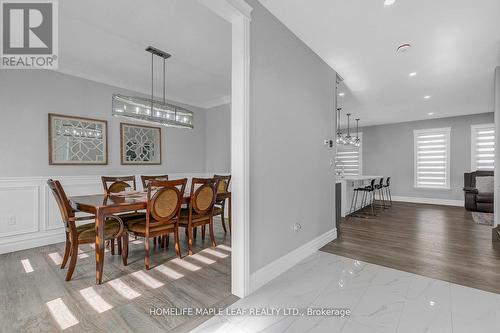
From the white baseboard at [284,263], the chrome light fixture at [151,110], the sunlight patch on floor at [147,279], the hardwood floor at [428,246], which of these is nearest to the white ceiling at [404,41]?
the chrome light fixture at [151,110]

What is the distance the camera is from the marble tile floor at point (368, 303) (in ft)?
5.35

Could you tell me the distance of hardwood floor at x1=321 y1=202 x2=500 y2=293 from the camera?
8.07 ft

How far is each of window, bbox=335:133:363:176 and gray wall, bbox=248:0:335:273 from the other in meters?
5.98

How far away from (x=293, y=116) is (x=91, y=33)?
8.46ft

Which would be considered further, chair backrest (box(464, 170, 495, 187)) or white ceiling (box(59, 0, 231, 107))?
chair backrest (box(464, 170, 495, 187))

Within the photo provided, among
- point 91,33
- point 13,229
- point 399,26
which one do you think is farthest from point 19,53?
point 399,26

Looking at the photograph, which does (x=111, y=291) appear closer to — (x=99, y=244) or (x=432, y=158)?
(x=99, y=244)

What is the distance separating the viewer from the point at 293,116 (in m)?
2.67

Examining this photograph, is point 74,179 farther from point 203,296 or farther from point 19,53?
point 203,296

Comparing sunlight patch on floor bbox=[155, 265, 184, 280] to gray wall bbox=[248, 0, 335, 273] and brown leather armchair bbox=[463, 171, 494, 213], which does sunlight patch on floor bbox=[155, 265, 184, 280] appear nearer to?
gray wall bbox=[248, 0, 335, 273]

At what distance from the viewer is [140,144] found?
456 cm

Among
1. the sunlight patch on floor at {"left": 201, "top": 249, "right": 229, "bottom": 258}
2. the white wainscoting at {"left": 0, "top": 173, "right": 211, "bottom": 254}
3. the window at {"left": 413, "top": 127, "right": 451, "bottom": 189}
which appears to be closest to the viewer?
the sunlight patch on floor at {"left": 201, "top": 249, "right": 229, "bottom": 258}

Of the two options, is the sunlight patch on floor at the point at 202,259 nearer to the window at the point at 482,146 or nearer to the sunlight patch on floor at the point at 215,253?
the sunlight patch on floor at the point at 215,253

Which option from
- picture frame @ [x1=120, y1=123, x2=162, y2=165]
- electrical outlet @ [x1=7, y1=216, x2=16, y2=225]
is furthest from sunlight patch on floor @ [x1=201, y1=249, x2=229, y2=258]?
electrical outlet @ [x1=7, y1=216, x2=16, y2=225]
